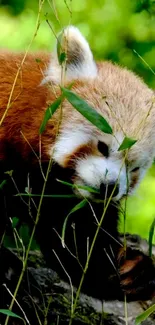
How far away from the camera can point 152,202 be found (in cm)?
495

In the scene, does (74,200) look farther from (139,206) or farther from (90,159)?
(139,206)

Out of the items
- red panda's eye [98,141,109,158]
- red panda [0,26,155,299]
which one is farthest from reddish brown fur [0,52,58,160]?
red panda's eye [98,141,109,158]

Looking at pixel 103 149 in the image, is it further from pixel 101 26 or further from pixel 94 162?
pixel 101 26

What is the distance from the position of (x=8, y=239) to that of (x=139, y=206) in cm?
82

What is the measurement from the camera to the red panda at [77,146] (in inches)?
140

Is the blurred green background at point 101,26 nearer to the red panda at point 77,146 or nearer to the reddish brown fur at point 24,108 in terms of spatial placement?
the red panda at point 77,146

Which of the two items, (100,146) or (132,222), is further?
(132,222)

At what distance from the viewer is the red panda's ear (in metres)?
3.64

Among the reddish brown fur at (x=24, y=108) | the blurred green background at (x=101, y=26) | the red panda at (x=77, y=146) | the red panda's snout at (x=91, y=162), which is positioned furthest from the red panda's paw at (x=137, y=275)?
the blurred green background at (x=101, y=26)

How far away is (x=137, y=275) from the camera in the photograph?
3.69m

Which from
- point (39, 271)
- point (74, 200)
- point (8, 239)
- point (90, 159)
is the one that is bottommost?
point (8, 239)

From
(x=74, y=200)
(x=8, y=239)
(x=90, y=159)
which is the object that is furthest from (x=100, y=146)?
(x=8, y=239)

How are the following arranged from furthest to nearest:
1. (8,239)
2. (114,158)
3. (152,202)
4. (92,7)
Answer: (92,7) < (152,202) < (8,239) < (114,158)

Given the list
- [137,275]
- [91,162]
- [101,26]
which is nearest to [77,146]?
[91,162]
